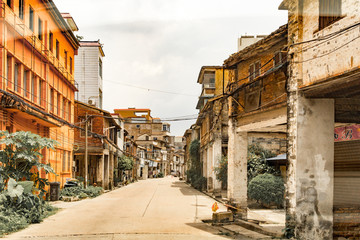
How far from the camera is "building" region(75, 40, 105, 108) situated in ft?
134

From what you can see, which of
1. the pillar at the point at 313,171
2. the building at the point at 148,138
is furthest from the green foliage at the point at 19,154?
the building at the point at 148,138

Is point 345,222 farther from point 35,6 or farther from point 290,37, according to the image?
point 35,6

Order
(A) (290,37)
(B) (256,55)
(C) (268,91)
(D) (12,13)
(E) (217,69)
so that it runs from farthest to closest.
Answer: (E) (217,69) < (D) (12,13) < (B) (256,55) < (C) (268,91) < (A) (290,37)

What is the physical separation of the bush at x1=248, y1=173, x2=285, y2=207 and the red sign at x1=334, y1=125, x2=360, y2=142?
160 inches

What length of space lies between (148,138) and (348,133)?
7791 cm

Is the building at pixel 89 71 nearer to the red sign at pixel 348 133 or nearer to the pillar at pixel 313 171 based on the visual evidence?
the red sign at pixel 348 133

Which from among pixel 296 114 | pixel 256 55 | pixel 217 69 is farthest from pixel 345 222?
pixel 217 69

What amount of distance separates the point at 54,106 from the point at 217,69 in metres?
19.2

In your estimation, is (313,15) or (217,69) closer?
(313,15)

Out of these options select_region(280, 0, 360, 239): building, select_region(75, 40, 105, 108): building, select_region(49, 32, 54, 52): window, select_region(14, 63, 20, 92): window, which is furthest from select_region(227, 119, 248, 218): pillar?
select_region(75, 40, 105, 108): building

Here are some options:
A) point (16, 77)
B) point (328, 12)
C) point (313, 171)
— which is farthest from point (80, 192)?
point (328, 12)

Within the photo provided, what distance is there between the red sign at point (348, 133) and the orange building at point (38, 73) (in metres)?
11.5

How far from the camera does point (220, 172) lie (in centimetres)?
2456

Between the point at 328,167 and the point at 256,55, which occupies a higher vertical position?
the point at 256,55
